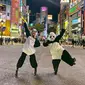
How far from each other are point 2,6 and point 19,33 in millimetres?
16029

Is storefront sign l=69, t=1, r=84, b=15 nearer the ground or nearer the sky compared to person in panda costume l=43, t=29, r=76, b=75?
nearer the sky

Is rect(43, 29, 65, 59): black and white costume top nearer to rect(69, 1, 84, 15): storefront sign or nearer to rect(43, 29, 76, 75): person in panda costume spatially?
rect(43, 29, 76, 75): person in panda costume

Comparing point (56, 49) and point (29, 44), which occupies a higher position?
point (29, 44)

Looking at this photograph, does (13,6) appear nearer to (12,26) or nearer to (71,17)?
(12,26)

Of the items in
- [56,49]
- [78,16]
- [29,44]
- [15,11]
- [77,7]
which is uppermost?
[77,7]

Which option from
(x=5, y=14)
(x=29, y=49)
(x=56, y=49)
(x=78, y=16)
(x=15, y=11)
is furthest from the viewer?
(x=15, y=11)

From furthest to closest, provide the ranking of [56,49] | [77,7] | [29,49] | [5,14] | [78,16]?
[77,7] → [5,14] → [78,16] → [56,49] → [29,49]

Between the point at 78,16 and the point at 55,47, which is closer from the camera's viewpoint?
the point at 55,47

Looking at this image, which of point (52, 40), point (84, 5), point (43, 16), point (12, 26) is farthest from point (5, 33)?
point (52, 40)

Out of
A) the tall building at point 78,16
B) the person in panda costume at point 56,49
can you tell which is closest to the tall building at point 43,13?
the tall building at point 78,16

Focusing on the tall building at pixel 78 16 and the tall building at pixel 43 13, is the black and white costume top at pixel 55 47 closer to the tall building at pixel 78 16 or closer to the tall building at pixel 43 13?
the tall building at pixel 78 16

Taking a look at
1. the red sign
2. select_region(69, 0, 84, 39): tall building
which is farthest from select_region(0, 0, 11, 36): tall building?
select_region(69, 0, 84, 39): tall building

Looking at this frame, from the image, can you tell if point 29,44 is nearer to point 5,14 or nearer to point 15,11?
point 5,14

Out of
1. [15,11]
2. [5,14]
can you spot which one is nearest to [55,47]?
[5,14]
